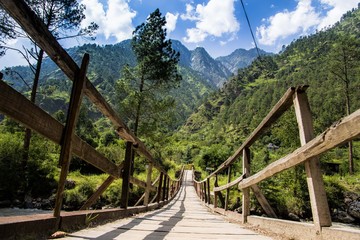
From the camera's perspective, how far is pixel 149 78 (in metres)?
21.0

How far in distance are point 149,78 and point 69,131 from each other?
1921 cm

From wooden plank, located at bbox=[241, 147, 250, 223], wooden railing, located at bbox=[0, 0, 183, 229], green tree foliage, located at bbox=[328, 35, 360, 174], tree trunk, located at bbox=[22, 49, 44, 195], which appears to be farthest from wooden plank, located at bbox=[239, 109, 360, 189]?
green tree foliage, located at bbox=[328, 35, 360, 174]

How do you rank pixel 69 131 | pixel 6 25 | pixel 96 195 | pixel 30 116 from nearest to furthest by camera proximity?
pixel 30 116
pixel 69 131
pixel 96 195
pixel 6 25

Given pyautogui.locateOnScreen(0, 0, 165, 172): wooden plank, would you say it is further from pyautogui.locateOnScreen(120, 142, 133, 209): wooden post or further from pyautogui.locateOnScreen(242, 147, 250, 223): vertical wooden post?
pyautogui.locateOnScreen(242, 147, 250, 223): vertical wooden post

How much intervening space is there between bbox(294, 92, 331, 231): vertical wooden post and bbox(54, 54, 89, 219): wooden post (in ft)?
6.04

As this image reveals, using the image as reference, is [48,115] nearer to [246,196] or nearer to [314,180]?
[314,180]

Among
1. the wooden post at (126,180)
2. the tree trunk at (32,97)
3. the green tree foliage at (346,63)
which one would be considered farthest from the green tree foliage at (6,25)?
the green tree foliage at (346,63)

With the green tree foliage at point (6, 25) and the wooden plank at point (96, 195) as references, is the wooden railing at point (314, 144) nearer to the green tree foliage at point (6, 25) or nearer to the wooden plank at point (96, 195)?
the wooden plank at point (96, 195)

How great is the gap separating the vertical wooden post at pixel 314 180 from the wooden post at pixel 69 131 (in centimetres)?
184

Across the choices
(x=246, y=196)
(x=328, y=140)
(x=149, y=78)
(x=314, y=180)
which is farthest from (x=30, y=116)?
(x=149, y=78)

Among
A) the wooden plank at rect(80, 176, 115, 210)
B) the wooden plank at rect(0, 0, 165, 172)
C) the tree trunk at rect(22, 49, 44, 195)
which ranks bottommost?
the wooden plank at rect(80, 176, 115, 210)

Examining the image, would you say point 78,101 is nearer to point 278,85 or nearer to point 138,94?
point 138,94

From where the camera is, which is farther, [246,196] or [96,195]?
[246,196]

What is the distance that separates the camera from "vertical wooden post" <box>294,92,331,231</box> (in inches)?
81.0
